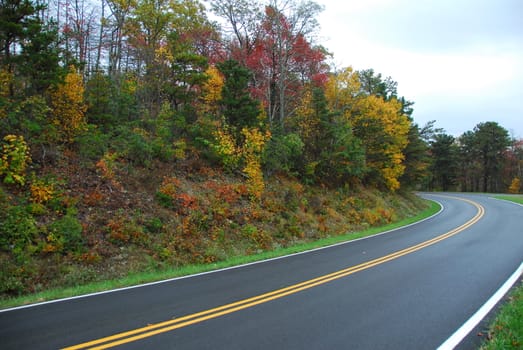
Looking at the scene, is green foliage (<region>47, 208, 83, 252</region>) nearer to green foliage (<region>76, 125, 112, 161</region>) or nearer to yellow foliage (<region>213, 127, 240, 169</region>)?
green foliage (<region>76, 125, 112, 161</region>)

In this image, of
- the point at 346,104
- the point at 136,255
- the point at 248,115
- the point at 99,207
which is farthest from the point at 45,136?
the point at 346,104

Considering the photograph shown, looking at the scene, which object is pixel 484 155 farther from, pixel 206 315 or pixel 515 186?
pixel 206 315

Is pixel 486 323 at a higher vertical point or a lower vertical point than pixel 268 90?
lower

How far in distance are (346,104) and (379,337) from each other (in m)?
23.3

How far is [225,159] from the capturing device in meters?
17.9

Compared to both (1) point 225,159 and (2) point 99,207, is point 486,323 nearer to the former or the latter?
(2) point 99,207

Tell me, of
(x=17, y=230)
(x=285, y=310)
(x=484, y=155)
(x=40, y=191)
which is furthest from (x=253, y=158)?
(x=484, y=155)

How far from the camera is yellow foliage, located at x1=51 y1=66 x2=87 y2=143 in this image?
13.6 metres

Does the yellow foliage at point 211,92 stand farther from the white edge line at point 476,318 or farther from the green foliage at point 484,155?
the green foliage at point 484,155

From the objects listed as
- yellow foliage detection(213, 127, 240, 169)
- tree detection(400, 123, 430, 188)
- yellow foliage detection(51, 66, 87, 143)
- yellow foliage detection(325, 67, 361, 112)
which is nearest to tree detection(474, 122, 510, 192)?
tree detection(400, 123, 430, 188)

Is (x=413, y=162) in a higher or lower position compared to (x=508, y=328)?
higher

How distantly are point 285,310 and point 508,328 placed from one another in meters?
3.32

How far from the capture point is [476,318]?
553cm

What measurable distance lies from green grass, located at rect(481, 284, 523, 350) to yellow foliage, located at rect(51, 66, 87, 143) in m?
14.6
